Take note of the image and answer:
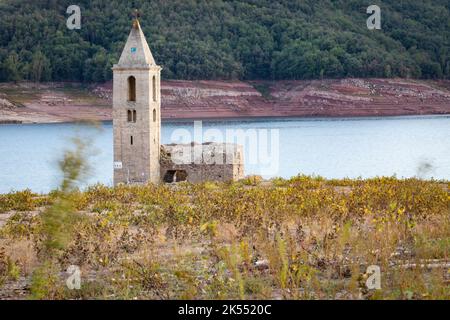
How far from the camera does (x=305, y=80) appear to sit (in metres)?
119

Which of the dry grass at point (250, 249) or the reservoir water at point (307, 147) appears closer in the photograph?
the dry grass at point (250, 249)

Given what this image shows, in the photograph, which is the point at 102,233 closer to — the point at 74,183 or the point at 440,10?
the point at 74,183

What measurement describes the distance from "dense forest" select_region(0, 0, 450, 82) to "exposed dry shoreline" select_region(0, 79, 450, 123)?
2.56m

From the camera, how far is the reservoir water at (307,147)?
54.5m

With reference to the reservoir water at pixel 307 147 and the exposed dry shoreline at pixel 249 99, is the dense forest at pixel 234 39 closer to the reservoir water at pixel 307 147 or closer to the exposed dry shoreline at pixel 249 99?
the exposed dry shoreline at pixel 249 99

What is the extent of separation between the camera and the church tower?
32500 millimetres

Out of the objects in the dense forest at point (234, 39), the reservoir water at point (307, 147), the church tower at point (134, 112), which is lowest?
the reservoir water at point (307, 147)

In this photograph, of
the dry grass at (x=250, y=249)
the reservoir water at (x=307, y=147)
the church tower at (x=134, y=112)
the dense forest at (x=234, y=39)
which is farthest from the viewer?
the dense forest at (x=234, y=39)

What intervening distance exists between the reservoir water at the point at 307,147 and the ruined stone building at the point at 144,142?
2.42 metres

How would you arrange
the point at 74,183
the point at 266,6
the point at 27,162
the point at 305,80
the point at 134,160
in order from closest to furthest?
1. the point at 74,183
2. the point at 134,160
3. the point at 27,162
4. the point at 305,80
5. the point at 266,6

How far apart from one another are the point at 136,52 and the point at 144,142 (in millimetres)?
3668

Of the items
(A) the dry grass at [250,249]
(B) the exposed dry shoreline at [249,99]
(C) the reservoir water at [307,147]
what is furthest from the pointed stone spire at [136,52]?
(B) the exposed dry shoreline at [249,99]
